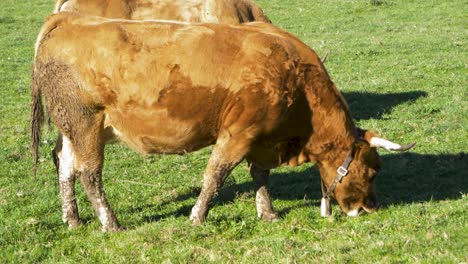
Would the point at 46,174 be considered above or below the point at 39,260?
below

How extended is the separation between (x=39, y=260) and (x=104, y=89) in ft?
6.31

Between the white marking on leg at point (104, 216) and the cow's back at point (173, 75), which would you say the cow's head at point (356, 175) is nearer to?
the cow's back at point (173, 75)

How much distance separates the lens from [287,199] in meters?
9.45

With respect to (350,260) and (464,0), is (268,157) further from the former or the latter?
(464,0)

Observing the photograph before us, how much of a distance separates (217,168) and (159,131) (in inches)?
30.0

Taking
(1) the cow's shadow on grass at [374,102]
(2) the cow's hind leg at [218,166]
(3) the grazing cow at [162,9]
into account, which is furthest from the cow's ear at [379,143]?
(1) the cow's shadow on grass at [374,102]

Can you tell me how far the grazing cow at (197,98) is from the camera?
7672mm

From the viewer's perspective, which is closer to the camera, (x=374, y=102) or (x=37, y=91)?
(x=37, y=91)

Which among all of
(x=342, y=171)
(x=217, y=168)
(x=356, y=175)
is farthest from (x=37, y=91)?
(x=356, y=175)

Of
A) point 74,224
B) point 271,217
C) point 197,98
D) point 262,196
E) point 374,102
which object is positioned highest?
point 197,98

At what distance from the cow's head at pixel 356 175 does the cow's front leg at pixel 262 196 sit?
0.64 metres

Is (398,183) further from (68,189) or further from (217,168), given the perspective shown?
(68,189)

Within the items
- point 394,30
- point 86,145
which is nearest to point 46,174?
point 86,145

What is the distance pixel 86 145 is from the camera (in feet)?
26.2
